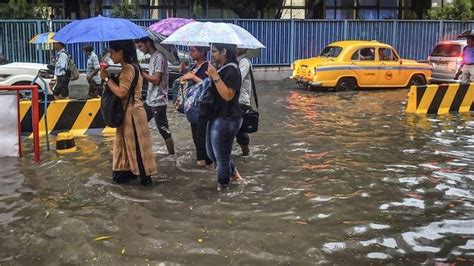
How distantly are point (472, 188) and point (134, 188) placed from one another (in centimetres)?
385

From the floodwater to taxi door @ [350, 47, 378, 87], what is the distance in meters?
7.45

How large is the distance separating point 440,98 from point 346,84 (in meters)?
4.88

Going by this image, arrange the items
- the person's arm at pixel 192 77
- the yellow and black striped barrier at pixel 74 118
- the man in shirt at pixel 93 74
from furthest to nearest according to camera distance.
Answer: the man in shirt at pixel 93 74, the yellow and black striped barrier at pixel 74 118, the person's arm at pixel 192 77

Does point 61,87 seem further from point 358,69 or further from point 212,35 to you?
point 358,69

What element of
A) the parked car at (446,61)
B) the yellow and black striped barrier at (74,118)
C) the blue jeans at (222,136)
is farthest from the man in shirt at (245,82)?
the parked car at (446,61)

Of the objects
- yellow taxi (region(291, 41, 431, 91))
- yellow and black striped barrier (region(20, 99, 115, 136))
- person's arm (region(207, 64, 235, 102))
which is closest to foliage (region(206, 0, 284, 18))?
yellow taxi (region(291, 41, 431, 91))

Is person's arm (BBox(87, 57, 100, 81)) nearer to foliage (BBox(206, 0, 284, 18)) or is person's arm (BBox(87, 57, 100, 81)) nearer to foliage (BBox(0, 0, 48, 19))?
foliage (BBox(0, 0, 48, 19))

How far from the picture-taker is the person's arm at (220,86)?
553 centimetres

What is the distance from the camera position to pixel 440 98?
39.4 ft

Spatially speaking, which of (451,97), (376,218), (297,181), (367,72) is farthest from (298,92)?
(376,218)

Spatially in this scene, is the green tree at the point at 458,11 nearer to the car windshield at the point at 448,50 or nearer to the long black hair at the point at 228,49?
the car windshield at the point at 448,50

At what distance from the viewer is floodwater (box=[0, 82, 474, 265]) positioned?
4.59 metres

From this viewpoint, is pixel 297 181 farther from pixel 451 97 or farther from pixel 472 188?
pixel 451 97

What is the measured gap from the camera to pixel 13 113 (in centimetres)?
763
